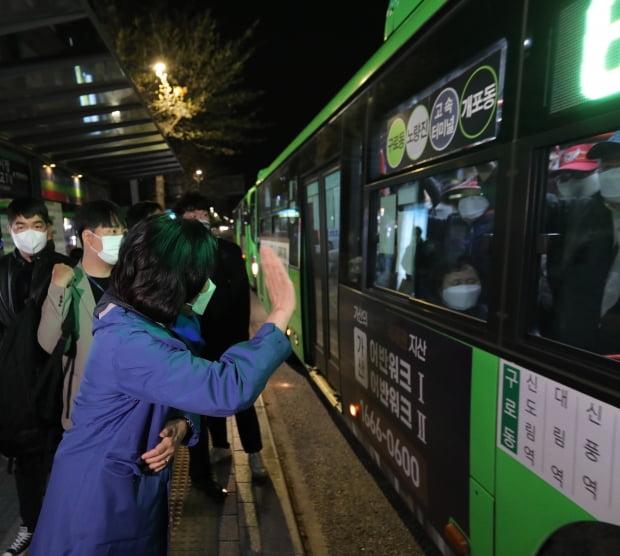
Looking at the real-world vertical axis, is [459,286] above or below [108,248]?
below

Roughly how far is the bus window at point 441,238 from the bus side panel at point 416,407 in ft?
0.71

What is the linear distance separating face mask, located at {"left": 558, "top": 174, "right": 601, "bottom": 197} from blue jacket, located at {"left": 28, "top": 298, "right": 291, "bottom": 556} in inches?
44.1

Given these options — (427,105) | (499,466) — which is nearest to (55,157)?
(427,105)

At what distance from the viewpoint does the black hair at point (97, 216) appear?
256 cm

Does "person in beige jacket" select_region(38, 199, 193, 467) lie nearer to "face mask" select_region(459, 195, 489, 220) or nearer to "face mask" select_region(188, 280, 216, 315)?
"face mask" select_region(188, 280, 216, 315)

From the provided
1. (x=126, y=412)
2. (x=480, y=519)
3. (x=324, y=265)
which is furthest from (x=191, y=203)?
(x=480, y=519)

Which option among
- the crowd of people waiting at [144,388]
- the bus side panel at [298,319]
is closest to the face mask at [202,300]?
the crowd of people waiting at [144,388]

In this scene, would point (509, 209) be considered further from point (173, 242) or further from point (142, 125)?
point (142, 125)

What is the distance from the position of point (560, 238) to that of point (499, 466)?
35.8 inches

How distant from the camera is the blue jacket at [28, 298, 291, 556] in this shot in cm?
127

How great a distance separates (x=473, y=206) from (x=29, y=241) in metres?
2.63

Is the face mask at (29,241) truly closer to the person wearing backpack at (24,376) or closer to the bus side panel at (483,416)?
the person wearing backpack at (24,376)

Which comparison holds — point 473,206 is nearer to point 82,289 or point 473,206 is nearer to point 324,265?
point 82,289

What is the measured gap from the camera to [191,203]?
3.53 metres
